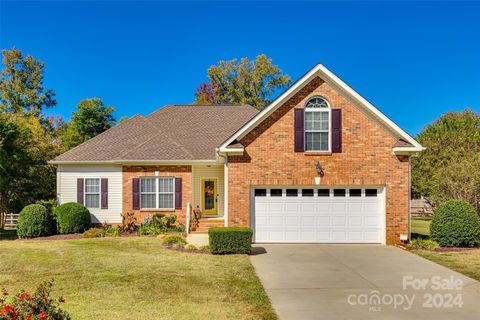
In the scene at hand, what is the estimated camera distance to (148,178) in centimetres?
1961

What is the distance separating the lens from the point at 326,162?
1548 centimetres

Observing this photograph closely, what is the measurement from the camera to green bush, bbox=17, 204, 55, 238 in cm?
1800

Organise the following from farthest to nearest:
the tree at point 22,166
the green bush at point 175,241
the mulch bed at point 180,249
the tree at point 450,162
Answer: the tree at point 450,162 → the tree at point 22,166 → the green bush at point 175,241 → the mulch bed at point 180,249

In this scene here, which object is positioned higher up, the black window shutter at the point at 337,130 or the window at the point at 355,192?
the black window shutter at the point at 337,130

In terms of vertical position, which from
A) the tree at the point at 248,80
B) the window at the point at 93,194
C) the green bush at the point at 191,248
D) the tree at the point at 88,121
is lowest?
the green bush at the point at 191,248

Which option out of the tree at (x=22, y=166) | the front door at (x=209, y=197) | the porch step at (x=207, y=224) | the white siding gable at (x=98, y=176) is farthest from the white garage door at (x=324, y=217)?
the tree at (x=22, y=166)

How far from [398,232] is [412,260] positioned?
309 cm

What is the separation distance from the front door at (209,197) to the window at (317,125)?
6.81 m

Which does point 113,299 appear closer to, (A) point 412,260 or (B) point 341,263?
(B) point 341,263

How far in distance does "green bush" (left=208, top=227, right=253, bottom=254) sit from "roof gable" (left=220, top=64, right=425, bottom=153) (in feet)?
12.0

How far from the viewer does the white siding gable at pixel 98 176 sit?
1972cm

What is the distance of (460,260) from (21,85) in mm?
43231

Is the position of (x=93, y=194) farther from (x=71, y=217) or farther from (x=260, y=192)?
(x=260, y=192)

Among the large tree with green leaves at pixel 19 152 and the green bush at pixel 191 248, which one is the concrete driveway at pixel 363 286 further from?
the large tree with green leaves at pixel 19 152
